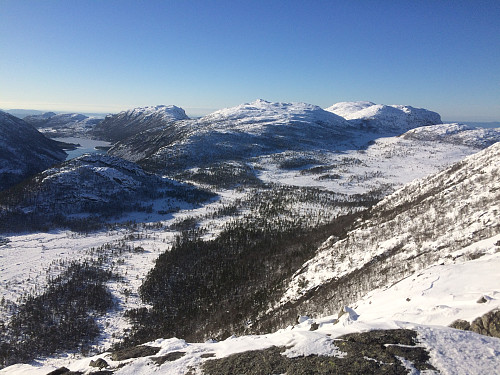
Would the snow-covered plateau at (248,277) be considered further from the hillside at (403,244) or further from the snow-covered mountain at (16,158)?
the snow-covered mountain at (16,158)

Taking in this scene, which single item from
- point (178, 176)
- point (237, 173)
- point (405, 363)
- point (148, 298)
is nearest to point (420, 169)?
point (237, 173)

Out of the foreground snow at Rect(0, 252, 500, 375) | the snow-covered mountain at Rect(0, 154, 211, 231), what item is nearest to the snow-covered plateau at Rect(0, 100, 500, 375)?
the foreground snow at Rect(0, 252, 500, 375)

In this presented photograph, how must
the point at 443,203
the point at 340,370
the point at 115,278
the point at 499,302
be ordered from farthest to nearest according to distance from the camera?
the point at 115,278
the point at 443,203
the point at 499,302
the point at 340,370

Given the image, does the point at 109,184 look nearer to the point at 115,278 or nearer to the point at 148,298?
the point at 115,278

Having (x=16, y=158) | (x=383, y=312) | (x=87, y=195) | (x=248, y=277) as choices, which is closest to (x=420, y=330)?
(x=383, y=312)

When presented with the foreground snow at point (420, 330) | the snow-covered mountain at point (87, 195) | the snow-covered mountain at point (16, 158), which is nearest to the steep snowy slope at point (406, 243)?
the foreground snow at point (420, 330)

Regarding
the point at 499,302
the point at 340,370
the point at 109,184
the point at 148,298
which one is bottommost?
the point at 148,298

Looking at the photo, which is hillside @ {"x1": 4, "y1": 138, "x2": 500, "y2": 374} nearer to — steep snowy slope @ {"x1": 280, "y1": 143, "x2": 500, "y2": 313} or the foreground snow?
the foreground snow
